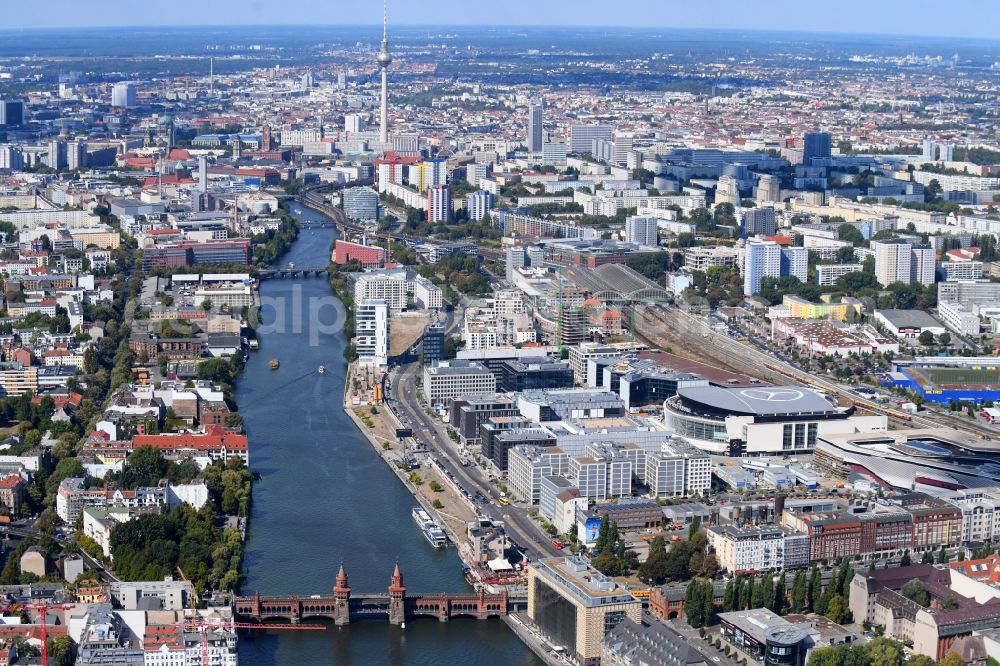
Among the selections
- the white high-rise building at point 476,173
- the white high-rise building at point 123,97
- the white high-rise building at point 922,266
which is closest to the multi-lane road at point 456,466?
the white high-rise building at point 922,266

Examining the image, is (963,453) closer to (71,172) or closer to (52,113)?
(71,172)

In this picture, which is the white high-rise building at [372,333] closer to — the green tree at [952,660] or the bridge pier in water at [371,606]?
the bridge pier in water at [371,606]

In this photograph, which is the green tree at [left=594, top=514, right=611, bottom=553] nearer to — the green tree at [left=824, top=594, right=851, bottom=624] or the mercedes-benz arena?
the green tree at [left=824, top=594, right=851, bottom=624]

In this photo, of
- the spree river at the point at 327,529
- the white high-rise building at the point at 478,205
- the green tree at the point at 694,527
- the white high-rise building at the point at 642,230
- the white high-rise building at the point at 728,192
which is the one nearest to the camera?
the spree river at the point at 327,529

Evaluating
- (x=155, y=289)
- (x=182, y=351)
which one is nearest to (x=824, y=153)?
(x=155, y=289)

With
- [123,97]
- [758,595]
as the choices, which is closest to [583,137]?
[123,97]

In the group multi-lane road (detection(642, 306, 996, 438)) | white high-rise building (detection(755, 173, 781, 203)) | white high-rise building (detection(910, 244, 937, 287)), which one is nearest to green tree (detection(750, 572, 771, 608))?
multi-lane road (detection(642, 306, 996, 438))
